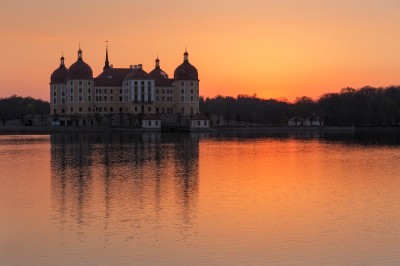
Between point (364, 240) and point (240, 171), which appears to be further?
point (240, 171)

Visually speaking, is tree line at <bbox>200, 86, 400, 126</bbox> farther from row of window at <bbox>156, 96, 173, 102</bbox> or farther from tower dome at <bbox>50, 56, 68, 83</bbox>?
tower dome at <bbox>50, 56, 68, 83</bbox>

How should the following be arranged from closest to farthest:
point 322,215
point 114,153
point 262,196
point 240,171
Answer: point 322,215, point 262,196, point 240,171, point 114,153

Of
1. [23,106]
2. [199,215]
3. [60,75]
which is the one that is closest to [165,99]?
[60,75]

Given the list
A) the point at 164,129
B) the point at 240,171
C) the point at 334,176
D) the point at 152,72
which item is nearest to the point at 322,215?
the point at 334,176

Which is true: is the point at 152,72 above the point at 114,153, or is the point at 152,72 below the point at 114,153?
above

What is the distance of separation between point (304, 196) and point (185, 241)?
10210 mm

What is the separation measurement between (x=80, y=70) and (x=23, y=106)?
59.4 m

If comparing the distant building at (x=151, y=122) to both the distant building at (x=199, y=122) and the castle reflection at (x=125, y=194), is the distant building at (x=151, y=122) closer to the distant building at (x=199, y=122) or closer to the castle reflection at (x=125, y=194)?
the distant building at (x=199, y=122)

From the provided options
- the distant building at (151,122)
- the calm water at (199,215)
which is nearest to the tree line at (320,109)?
the distant building at (151,122)

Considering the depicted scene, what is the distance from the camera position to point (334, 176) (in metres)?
36.6

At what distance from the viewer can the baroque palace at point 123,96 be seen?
384 ft

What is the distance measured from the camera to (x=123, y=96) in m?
122

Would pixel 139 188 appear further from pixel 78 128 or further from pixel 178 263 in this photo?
pixel 78 128

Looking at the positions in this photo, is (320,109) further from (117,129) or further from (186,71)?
(117,129)
